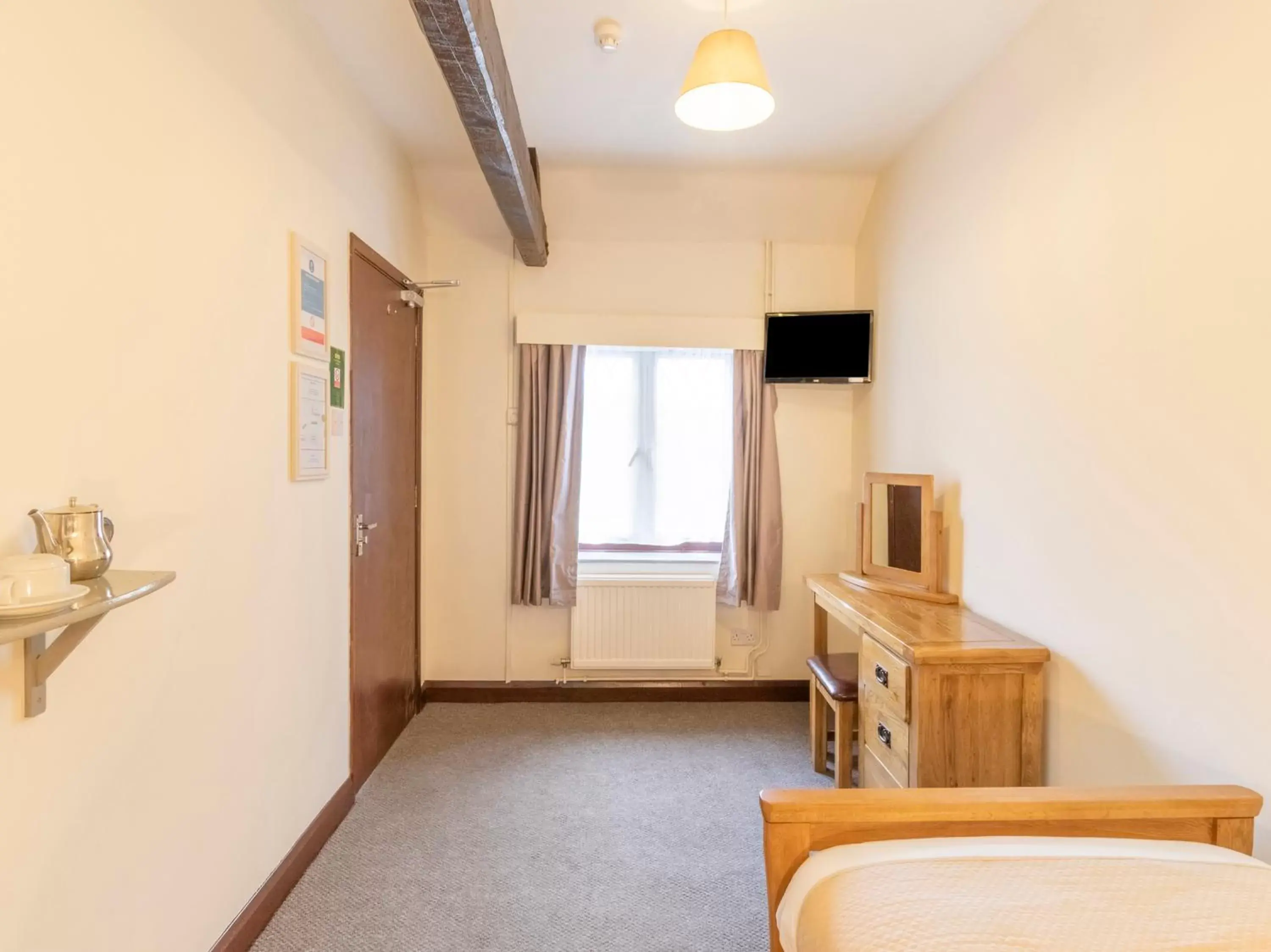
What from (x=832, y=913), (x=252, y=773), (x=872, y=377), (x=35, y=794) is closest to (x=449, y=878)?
(x=252, y=773)

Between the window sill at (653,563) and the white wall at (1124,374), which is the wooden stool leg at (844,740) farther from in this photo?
the window sill at (653,563)

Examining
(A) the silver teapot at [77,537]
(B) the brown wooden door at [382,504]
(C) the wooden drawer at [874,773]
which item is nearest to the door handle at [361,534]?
(B) the brown wooden door at [382,504]

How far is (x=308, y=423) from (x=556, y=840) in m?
1.63

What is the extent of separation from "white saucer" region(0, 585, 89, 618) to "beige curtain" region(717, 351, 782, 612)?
2.72 m

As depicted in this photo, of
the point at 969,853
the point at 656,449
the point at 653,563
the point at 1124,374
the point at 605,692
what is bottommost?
the point at 605,692

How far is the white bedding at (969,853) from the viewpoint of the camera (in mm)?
1108

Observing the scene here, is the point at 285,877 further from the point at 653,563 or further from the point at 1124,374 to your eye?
the point at 1124,374

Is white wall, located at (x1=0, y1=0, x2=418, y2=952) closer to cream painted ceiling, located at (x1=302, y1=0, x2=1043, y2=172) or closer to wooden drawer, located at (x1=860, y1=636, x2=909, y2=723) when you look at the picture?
cream painted ceiling, located at (x1=302, y1=0, x2=1043, y2=172)

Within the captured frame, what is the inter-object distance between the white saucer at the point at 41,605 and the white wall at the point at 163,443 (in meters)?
0.18

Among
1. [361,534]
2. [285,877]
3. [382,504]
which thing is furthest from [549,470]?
[285,877]

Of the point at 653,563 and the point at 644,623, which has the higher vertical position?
the point at 653,563

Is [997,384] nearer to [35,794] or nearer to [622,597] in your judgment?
[622,597]

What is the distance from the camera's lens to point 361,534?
246cm

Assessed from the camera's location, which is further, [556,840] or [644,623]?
[644,623]
